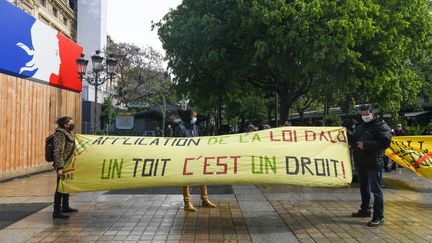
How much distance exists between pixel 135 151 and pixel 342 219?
3.49 m

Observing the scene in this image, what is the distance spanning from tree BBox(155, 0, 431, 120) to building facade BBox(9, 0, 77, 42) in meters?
31.1

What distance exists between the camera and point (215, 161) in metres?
7.05

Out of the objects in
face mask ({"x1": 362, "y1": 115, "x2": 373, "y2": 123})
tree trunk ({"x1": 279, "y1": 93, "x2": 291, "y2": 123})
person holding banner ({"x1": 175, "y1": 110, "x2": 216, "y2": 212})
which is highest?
tree trunk ({"x1": 279, "y1": 93, "x2": 291, "y2": 123})

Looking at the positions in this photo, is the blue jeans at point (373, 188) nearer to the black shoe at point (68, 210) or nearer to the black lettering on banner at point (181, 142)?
the black lettering on banner at point (181, 142)

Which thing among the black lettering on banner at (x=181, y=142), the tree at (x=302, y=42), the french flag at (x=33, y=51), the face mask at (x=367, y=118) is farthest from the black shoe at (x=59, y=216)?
the tree at (x=302, y=42)

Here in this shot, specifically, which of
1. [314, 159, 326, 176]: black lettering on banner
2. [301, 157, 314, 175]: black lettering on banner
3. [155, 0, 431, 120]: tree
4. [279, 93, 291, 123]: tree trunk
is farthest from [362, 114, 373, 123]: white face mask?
[279, 93, 291, 123]: tree trunk

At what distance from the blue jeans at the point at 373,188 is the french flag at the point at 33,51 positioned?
9.89 metres

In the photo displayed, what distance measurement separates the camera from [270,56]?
57.5 ft

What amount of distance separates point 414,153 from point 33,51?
1150cm

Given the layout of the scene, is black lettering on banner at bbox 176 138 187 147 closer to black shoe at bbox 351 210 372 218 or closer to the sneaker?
the sneaker

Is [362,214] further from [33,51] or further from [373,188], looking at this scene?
[33,51]

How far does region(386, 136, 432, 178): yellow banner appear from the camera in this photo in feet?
30.4

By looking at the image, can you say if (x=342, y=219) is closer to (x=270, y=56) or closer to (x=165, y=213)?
(x=165, y=213)

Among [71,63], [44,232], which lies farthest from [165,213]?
[71,63]
